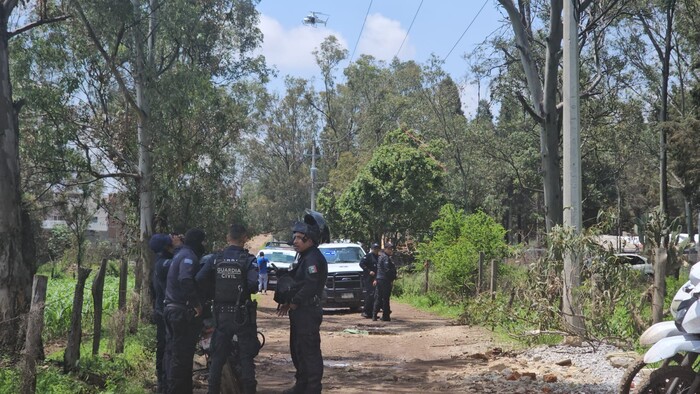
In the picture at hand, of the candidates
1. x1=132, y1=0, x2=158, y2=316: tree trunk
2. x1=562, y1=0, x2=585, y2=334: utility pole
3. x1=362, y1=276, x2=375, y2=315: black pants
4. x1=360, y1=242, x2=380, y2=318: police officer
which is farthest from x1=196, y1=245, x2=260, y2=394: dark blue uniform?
x1=132, y1=0, x2=158, y2=316: tree trunk

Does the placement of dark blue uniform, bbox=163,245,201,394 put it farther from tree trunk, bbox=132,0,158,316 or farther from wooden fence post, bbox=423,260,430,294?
wooden fence post, bbox=423,260,430,294

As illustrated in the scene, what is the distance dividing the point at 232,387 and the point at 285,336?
8538 millimetres

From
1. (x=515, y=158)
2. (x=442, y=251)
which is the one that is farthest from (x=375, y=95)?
(x=442, y=251)

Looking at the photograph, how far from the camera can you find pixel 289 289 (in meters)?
8.94

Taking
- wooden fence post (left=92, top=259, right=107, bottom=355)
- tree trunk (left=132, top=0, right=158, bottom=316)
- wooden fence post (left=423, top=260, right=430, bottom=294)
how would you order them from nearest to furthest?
wooden fence post (left=92, top=259, right=107, bottom=355), tree trunk (left=132, top=0, right=158, bottom=316), wooden fence post (left=423, top=260, right=430, bottom=294)

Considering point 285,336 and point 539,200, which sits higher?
point 539,200

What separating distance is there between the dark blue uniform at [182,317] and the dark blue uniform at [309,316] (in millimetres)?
1087

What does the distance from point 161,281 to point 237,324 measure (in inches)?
63.6

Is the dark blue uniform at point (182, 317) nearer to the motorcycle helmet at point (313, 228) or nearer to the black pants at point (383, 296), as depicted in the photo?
the motorcycle helmet at point (313, 228)

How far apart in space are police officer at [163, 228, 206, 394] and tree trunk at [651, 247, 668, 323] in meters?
4.98

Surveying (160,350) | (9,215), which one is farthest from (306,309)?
(9,215)

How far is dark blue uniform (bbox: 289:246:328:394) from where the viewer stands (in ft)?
28.6

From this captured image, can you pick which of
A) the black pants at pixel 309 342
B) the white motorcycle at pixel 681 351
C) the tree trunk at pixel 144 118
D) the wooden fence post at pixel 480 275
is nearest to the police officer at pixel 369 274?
the wooden fence post at pixel 480 275

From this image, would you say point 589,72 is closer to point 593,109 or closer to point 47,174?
point 593,109
